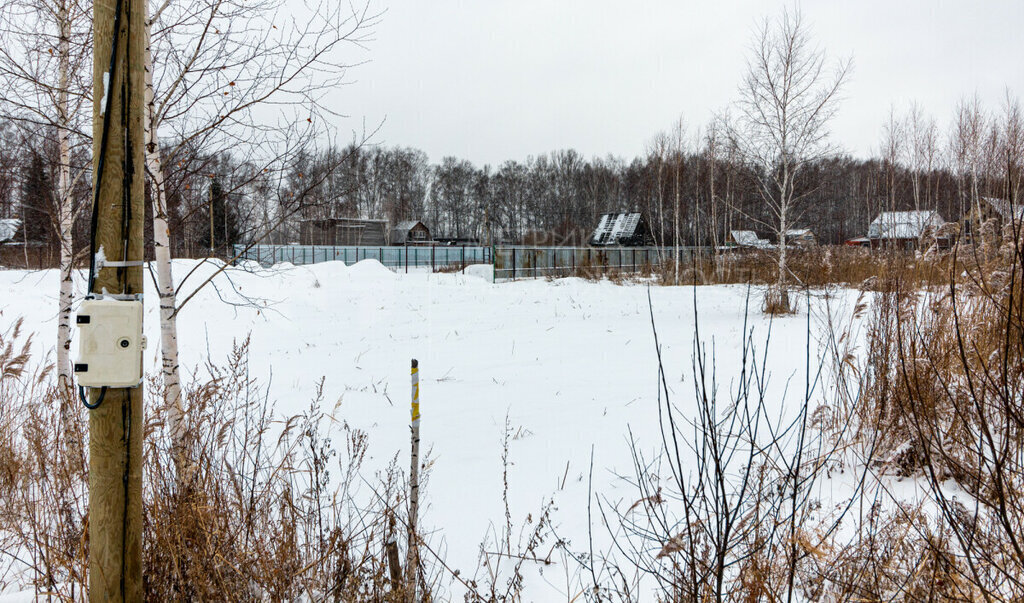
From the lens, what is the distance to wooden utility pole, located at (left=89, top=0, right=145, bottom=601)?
169 centimetres

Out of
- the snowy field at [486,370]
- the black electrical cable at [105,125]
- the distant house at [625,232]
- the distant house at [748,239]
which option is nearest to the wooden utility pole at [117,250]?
the black electrical cable at [105,125]

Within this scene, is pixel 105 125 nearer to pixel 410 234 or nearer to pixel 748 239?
pixel 748 239

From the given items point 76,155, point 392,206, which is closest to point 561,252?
point 76,155

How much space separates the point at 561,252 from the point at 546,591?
80.0 ft

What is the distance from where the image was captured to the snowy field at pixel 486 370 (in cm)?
348

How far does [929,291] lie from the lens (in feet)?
12.7

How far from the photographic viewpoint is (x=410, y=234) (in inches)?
2095

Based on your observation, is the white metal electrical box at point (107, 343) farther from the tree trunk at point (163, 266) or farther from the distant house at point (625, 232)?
the distant house at point (625, 232)

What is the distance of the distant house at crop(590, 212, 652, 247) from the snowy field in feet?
84.6

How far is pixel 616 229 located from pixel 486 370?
3655 cm

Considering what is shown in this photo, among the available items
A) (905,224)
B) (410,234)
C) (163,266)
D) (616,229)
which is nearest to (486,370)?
(163,266)

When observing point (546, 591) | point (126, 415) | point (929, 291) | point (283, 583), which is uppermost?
point (929, 291)

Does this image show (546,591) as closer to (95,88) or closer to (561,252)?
(95,88)

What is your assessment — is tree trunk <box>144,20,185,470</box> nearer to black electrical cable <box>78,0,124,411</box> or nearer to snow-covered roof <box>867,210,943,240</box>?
black electrical cable <box>78,0,124,411</box>
